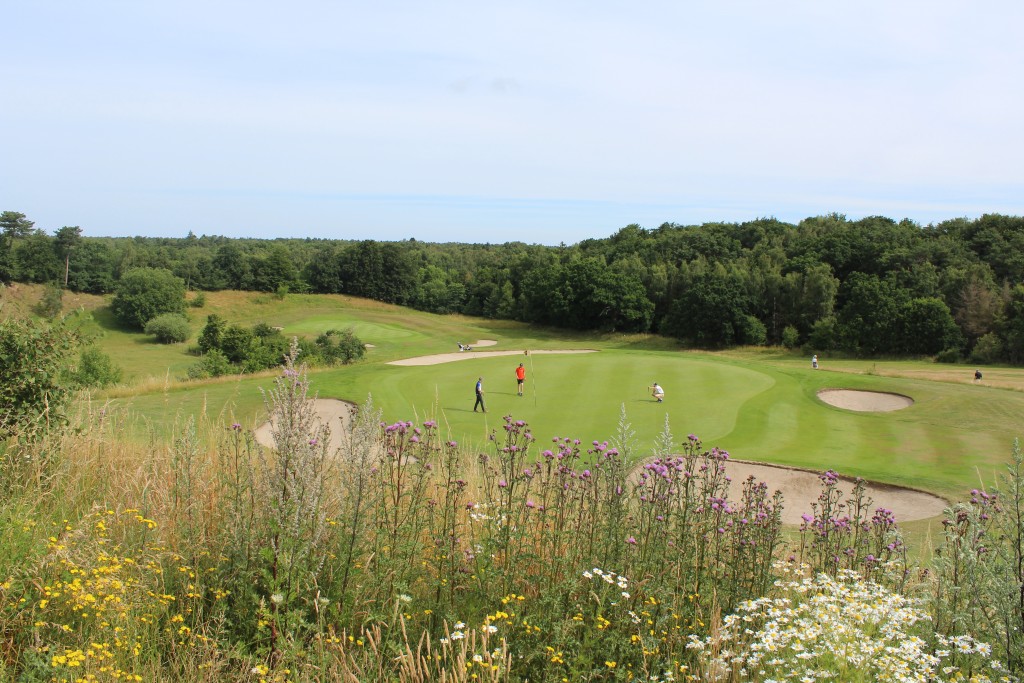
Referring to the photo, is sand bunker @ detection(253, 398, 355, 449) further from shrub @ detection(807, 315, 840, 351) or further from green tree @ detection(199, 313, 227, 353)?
shrub @ detection(807, 315, 840, 351)

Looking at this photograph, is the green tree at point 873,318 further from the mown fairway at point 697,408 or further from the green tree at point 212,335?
the green tree at point 212,335

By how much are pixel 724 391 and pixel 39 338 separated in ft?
68.1

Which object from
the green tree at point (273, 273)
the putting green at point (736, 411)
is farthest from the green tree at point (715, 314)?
the green tree at point (273, 273)

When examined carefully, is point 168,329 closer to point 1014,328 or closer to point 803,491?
point 803,491

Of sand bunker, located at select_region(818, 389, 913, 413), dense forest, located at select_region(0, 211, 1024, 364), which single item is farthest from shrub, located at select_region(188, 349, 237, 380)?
dense forest, located at select_region(0, 211, 1024, 364)

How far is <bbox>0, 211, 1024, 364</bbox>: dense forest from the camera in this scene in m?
53.2

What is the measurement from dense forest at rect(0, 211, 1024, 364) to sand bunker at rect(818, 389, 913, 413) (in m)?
32.4

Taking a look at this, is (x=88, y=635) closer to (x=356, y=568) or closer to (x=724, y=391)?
(x=356, y=568)

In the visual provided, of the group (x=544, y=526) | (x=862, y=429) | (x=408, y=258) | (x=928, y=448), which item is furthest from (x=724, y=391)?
(x=408, y=258)

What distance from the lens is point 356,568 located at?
4.27 metres

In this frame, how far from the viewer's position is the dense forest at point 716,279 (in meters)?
53.2

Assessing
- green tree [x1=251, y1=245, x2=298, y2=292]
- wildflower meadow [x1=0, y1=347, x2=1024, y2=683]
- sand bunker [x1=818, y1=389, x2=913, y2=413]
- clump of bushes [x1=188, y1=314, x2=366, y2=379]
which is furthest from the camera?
green tree [x1=251, y1=245, x2=298, y2=292]

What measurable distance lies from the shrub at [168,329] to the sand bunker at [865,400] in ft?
202

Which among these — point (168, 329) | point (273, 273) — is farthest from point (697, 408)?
point (273, 273)
